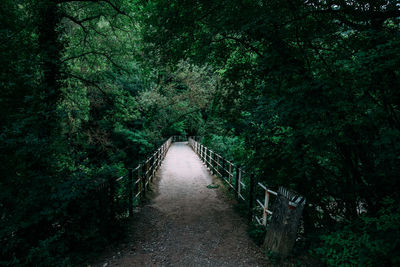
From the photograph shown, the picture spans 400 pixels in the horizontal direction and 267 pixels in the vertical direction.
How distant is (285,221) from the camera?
3.56 meters

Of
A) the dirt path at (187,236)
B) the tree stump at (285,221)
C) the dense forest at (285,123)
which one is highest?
the dense forest at (285,123)

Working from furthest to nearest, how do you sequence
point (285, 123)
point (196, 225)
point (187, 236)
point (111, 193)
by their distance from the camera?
point (196, 225), point (187, 236), point (111, 193), point (285, 123)

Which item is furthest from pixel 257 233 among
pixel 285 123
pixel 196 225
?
pixel 285 123

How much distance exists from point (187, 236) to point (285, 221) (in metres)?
2.32

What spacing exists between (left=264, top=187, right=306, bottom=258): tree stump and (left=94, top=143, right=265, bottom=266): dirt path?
0.49m

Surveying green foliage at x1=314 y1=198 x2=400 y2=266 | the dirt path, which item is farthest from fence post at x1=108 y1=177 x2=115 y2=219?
green foliage at x1=314 y1=198 x2=400 y2=266

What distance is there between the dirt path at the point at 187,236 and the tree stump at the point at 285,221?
0.49 meters

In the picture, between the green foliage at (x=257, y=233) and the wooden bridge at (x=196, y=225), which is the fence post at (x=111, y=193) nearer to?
the wooden bridge at (x=196, y=225)

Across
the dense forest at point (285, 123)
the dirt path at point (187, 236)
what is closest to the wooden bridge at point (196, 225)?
the dirt path at point (187, 236)

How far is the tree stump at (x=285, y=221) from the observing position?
11.5 ft

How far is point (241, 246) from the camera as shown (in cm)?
425

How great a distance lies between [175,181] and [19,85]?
7.03 meters

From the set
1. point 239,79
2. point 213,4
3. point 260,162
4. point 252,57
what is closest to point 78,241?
point 260,162

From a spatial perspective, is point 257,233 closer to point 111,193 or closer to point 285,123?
point 285,123
